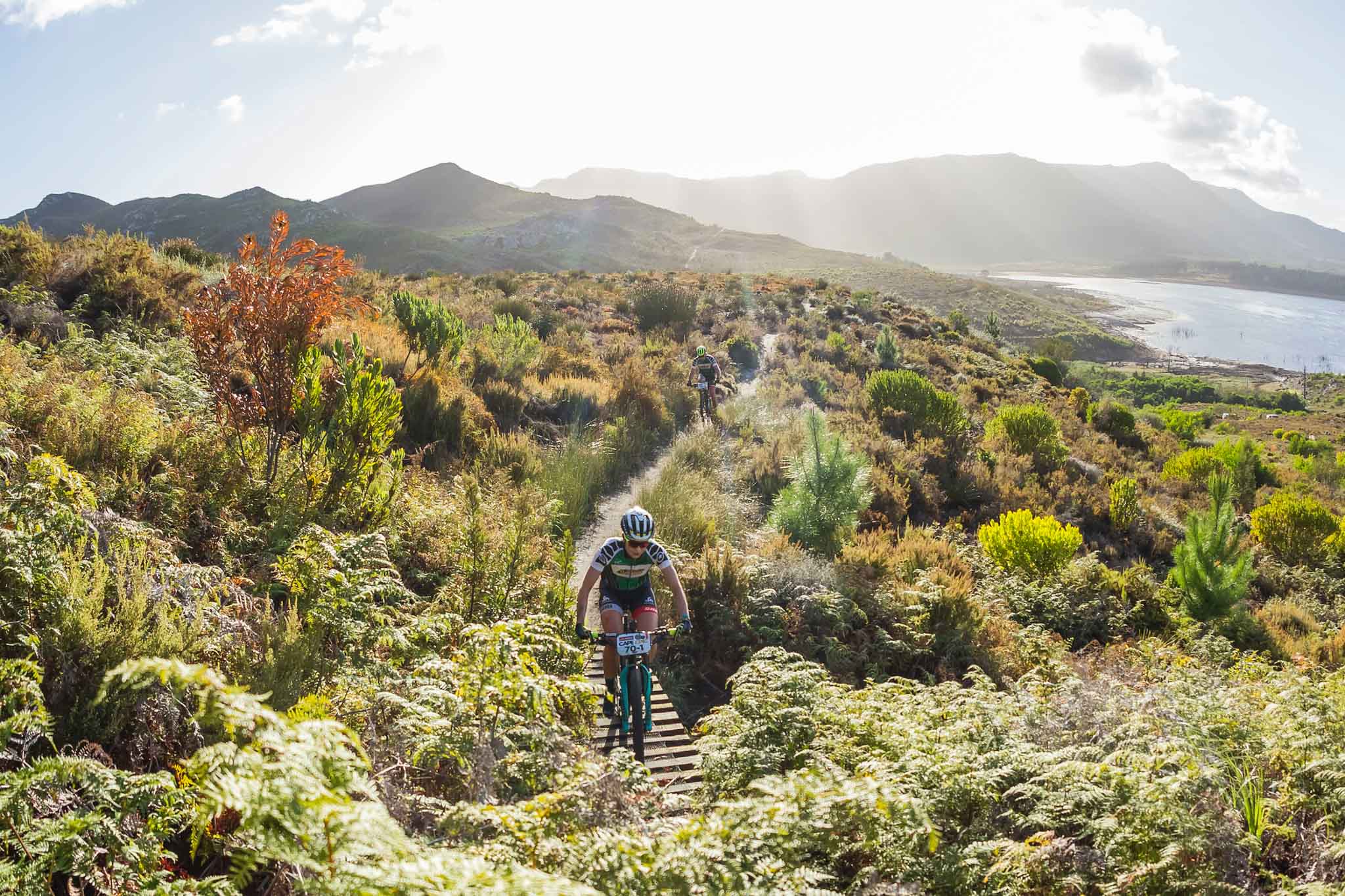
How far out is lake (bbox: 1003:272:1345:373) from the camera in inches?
4154

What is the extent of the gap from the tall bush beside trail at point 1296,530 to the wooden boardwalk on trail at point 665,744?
1414 cm

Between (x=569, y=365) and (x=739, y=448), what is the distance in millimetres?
4751

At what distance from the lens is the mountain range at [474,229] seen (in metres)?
101

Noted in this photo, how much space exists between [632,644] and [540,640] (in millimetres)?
912

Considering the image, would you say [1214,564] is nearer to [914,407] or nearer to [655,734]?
[914,407]

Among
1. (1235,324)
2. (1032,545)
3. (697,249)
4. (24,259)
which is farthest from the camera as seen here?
(1235,324)

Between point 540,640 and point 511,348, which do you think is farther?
point 511,348

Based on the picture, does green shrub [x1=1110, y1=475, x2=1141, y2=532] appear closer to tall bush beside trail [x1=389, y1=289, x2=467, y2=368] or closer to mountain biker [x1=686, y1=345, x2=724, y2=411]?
mountain biker [x1=686, y1=345, x2=724, y2=411]

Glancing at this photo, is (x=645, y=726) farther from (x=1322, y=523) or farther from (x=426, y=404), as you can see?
(x=1322, y=523)

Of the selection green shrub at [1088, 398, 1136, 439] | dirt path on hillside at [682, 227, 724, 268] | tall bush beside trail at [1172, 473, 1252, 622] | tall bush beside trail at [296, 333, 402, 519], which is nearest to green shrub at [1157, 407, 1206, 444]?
green shrub at [1088, 398, 1136, 439]

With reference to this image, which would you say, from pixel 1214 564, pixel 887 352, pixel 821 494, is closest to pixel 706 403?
pixel 821 494

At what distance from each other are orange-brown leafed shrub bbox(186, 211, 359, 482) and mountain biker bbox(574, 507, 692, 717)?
3607 millimetres

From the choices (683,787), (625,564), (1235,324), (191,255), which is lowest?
(683,787)

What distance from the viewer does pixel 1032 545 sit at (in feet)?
34.0
